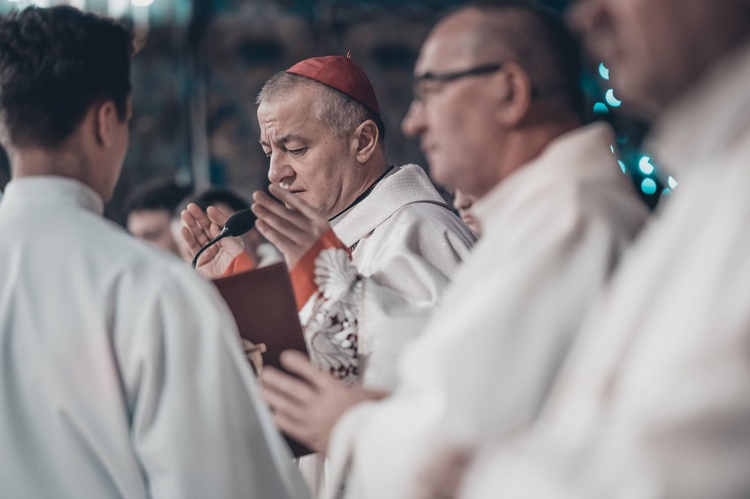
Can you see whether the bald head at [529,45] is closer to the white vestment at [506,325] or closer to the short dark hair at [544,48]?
the short dark hair at [544,48]

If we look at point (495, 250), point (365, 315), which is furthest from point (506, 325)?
point (365, 315)

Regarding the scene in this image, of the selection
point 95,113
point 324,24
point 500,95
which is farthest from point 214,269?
point 324,24

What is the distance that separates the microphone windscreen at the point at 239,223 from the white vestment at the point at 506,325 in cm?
138

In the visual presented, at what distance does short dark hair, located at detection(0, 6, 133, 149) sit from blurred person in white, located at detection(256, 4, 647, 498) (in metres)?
0.68

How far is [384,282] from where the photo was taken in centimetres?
295

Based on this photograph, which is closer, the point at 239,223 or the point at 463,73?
the point at 463,73

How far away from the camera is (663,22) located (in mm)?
1321

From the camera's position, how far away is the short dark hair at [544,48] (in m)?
1.96

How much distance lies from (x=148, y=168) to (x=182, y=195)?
193 inches

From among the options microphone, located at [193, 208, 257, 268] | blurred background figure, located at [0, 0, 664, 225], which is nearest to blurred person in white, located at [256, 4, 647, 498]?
microphone, located at [193, 208, 257, 268]

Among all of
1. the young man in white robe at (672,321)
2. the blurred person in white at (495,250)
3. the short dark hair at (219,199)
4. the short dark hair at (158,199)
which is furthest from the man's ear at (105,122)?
the short dark hair at (158,199)

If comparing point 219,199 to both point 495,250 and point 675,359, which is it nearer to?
point 495,250

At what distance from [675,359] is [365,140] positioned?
7.96 ft

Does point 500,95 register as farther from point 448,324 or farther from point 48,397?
point 48,397
